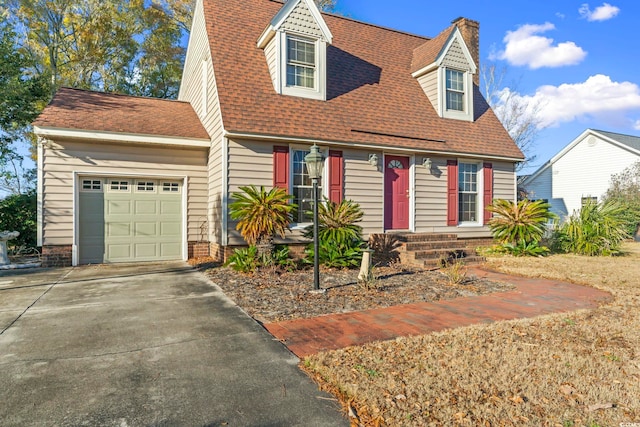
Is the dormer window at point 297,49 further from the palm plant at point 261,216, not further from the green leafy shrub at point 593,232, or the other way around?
the green leafy shrub at point 593,232

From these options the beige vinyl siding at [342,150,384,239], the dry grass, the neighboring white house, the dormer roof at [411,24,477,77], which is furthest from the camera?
the neighboring white house

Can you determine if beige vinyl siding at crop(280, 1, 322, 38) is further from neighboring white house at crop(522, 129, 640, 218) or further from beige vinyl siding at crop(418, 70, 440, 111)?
neighboring white house at crop(522, 129, 640, 218)

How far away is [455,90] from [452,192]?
3.54 metres

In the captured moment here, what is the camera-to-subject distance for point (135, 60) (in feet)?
64.1

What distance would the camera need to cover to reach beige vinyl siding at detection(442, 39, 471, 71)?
11836mm

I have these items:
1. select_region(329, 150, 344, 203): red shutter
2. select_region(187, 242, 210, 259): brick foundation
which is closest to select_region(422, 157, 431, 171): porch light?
select_region(329, 150, 344, 203): red shutter

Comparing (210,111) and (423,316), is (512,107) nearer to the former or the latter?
(210,111)

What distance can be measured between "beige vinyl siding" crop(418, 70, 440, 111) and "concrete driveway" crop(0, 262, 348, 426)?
9.56 metres

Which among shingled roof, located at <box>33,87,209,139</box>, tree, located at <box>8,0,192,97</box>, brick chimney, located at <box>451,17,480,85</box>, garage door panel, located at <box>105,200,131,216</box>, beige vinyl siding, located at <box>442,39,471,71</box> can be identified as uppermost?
tree, located at <box>8,0,192,97</box>

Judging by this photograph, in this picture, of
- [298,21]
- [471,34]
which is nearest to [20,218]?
[298,21]

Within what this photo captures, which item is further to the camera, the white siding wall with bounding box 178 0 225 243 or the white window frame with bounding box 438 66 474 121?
the white window frame with bounding box 438 66 474 121

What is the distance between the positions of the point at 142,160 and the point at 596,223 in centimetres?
1340

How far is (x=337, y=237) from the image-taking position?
852 centimetres

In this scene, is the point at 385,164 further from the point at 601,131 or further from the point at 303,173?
the point at 601,131
